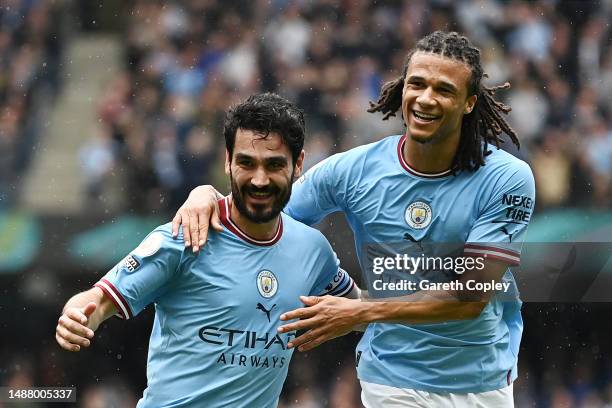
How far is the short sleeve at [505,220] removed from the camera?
4043 mm

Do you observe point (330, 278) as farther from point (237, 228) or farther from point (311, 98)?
point (311, 98)

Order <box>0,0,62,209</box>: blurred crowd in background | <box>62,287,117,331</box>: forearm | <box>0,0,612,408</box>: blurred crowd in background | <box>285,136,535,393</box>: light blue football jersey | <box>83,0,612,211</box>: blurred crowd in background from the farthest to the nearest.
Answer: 1. <box>0,0,62,209</box>: blurred crowd in background
2. <box>83,0,612,211</box>: blurred crowd in background
3. <box>0,0,612,408</box>: blurred crowd in background
4. <box>285,136,535,393</box>: light blue football jersey
5. <box>62,287,117,331</box>: forearm

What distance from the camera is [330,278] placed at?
13.3 feet

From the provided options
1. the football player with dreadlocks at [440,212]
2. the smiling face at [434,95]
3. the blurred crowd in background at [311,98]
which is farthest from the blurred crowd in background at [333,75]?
the smiling face at [434,95]

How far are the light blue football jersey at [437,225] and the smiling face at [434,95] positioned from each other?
21cm

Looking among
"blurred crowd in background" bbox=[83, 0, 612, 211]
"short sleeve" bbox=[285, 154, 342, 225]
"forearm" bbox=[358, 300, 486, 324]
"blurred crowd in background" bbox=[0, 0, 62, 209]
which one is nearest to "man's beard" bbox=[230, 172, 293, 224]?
"forearm" bbox=[358, 300, 486, 324]

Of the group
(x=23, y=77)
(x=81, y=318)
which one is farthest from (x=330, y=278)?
(x=23, y=77)

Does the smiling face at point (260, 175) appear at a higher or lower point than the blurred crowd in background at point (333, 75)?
lower

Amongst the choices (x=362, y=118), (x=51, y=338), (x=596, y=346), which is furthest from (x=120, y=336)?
(x=596, y=346)

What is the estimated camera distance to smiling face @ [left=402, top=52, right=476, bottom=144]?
157 inches

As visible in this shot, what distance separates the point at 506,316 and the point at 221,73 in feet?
19.5

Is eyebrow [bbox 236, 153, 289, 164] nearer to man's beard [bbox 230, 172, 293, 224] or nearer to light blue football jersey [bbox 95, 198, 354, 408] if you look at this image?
man's beard [bbox 230, 172, 293, 224]

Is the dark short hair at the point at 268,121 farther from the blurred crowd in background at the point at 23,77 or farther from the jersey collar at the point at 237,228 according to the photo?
the blurred crowd in background at the point at 23,77

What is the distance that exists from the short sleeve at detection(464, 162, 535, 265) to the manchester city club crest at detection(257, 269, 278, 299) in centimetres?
78
